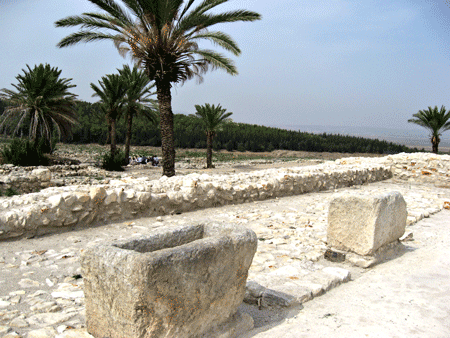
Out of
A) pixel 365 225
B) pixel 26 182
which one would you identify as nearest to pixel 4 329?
pixel 365 225

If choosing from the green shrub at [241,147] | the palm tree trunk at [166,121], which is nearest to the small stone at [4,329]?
the palm tree trunk at [166,121]

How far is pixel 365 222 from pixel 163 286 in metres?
2.92

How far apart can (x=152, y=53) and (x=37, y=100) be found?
880 centimetres

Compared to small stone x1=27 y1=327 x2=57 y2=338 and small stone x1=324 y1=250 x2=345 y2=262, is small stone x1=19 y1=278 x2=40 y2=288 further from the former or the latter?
small stone x1=324 y1=250 x2=345 y2=262

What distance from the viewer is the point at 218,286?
7.30 feet

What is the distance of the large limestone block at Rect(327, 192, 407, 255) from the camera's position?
13.2ft

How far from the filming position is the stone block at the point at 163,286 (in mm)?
1880

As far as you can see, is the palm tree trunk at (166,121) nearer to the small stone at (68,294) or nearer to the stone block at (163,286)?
the small stone at (68,294)

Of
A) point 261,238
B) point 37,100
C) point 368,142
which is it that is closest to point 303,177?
point 261,238

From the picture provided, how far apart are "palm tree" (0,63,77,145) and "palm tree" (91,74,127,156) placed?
204 cm

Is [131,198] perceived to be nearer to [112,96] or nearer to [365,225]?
[365,225]

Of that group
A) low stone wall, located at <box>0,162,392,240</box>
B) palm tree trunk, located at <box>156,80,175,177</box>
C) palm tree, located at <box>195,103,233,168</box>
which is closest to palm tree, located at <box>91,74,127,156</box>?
palm tree, located at <box>195,103,233,168</box>

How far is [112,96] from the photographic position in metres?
19.8

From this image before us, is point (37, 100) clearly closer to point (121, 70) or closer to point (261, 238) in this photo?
point (121, 70)
